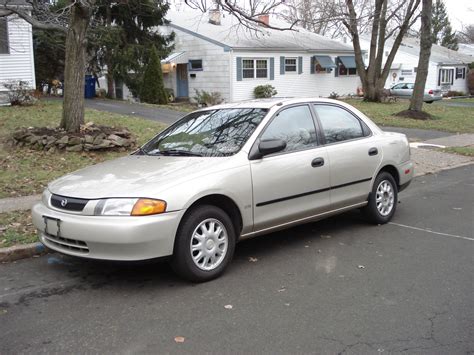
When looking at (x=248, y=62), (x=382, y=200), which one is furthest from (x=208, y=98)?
(x=382, y=200)

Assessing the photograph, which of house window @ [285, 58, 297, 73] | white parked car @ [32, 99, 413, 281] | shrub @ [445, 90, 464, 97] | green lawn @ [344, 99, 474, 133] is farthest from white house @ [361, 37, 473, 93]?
white parked car @ [32, 99, 413, 281]

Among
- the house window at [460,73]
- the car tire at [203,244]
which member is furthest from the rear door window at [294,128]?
the house window at [460,73]

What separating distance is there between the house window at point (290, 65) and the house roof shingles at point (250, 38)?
0.60 meters

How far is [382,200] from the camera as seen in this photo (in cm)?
654

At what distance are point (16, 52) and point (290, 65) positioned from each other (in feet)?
49.9

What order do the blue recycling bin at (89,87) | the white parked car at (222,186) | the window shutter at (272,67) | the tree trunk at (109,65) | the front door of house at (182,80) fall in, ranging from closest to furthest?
the white parked car at (222,186)
the tree trunk at (109,65)
the blue recycling bin at (89,87)
the window shutter at (272,67)
the front door of house at (182,80)

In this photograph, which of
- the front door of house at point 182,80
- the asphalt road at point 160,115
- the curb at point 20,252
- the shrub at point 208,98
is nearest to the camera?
the curb at point 20,252

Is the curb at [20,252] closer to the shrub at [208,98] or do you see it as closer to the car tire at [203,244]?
the car tire at [203,244]

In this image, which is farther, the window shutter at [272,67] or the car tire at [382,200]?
the window shutter at [272,67]

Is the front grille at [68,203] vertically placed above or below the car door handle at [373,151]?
below

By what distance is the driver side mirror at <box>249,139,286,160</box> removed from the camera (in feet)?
16.6

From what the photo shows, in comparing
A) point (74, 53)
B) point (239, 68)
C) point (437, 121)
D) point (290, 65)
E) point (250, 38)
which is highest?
point (250, 38)

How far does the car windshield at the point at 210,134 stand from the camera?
5.26 m

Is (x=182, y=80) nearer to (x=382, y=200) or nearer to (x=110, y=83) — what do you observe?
(x=110, y=83)
